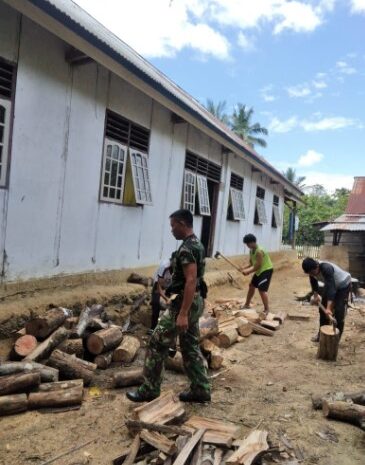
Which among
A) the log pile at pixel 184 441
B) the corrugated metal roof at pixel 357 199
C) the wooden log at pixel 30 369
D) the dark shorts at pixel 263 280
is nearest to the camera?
the log pile at pixel 184 441

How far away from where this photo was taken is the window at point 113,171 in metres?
6.71

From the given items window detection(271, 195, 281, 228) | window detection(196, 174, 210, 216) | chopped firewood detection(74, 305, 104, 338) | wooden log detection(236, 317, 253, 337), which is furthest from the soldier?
window detection(271, 195, 281, 228)

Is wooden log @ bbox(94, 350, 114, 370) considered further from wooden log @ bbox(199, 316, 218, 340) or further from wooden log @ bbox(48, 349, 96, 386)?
wooden log @ bbox(199, 316, 218, 340)

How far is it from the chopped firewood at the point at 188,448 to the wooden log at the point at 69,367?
1630 mm

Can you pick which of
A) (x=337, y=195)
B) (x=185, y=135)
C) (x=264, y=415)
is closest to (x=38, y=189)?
(x=264, y=415)

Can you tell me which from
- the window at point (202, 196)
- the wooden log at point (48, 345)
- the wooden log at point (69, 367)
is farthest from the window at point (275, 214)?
the wooden log at point (69, 367)

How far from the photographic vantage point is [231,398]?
4141mm

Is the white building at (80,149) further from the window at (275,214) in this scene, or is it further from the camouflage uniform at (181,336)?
the window at (275,214)

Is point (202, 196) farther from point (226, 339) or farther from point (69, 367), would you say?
point (69, 367)

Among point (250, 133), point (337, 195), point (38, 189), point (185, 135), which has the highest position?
point (250, 133)

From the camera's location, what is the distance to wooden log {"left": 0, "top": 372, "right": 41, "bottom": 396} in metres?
3.60

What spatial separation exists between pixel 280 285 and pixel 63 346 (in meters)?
9.78

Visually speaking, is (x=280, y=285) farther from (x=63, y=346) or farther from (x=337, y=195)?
(x=337, y=195)

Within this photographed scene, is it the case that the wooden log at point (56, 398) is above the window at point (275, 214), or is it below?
below
